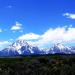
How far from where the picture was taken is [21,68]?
429 feet

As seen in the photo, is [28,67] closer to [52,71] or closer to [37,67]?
[37,67]

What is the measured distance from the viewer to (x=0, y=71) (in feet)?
410

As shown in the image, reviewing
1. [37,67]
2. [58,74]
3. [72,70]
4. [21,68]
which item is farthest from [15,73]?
[72,70]

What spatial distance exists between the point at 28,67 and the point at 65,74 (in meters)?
25.4

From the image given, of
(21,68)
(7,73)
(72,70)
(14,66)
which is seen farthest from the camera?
(14,66)

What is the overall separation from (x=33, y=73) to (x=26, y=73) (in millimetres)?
3378

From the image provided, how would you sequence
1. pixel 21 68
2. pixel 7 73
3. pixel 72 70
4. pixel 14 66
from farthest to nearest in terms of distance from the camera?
pixel 14 66, pixel 21 68, pixel 7 73, pixel 72 70

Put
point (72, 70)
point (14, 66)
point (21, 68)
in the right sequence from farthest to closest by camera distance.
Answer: point (14, 66), point (21, 68), point (72, 70)

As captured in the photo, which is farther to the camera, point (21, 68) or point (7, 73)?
point (21, 68)

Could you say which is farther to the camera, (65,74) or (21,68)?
(21,68)

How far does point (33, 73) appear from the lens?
12594 cm

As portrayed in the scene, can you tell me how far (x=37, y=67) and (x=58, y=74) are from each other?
19.8m

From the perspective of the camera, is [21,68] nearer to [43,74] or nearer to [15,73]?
[15,73]

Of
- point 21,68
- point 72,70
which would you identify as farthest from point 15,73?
point 72,70
